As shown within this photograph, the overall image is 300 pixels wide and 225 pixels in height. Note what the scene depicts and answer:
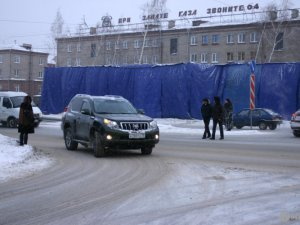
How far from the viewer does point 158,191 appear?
870 cm

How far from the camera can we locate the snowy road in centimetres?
694

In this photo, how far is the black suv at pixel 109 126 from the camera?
13.3 meters

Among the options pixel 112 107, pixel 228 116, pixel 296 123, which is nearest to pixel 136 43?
pixel 228 116

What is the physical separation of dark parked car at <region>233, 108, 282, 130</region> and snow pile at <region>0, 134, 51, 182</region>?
15.7 m

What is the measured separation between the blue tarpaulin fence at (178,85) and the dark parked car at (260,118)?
2298mm

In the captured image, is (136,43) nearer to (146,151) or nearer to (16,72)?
(16,72)

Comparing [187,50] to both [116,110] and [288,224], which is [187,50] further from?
[288,224]

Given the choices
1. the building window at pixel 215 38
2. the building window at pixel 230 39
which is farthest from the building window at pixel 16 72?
the building window at pixel 230 39

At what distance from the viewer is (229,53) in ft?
225

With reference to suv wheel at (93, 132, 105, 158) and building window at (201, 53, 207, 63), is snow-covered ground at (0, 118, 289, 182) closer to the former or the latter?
suv wheel at (93, 132, 105, 158)

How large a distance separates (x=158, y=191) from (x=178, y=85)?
24.5 metres

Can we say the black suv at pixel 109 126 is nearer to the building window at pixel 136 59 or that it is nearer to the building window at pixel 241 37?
the building window at pixel 241 37

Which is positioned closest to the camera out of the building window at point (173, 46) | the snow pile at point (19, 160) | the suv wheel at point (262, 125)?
the snow pile at point (19, 160)

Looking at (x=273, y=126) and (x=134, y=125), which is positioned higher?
(x=134, y=125)
